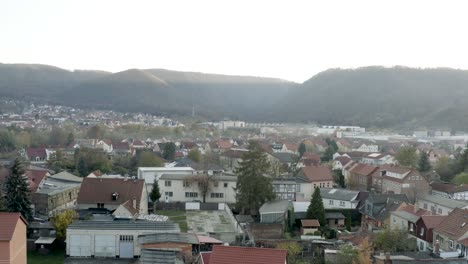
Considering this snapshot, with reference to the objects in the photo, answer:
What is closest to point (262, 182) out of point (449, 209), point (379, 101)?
point (449, 209)

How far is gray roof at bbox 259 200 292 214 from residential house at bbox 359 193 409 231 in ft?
15.9

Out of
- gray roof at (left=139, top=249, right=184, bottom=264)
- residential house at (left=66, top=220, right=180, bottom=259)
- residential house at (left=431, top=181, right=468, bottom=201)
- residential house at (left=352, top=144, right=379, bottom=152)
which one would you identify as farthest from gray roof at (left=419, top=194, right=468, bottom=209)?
residential house at (left=352, top=144, right=379, bottom=152)

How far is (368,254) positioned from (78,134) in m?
69.6

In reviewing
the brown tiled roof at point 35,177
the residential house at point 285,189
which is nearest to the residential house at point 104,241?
the brown tiled roof at point 35,177

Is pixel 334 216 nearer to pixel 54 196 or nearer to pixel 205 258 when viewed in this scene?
pixel 205 258

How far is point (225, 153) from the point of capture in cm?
5972

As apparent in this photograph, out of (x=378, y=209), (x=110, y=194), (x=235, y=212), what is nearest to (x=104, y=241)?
(x=110, y=194)

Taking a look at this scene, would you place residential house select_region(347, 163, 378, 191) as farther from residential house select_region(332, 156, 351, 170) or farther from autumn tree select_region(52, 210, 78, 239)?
autumn tree select_region(52, 210, 78, 239)

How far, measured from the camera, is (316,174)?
41.6m

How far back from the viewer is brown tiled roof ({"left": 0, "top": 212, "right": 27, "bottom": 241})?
63.5ft

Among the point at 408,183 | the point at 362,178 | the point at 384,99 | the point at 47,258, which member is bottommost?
the point at 47,258

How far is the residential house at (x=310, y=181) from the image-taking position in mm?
40000

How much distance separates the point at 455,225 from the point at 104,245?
17.2m

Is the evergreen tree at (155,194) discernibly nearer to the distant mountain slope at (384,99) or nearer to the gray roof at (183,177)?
the gray roof at (183,177)
